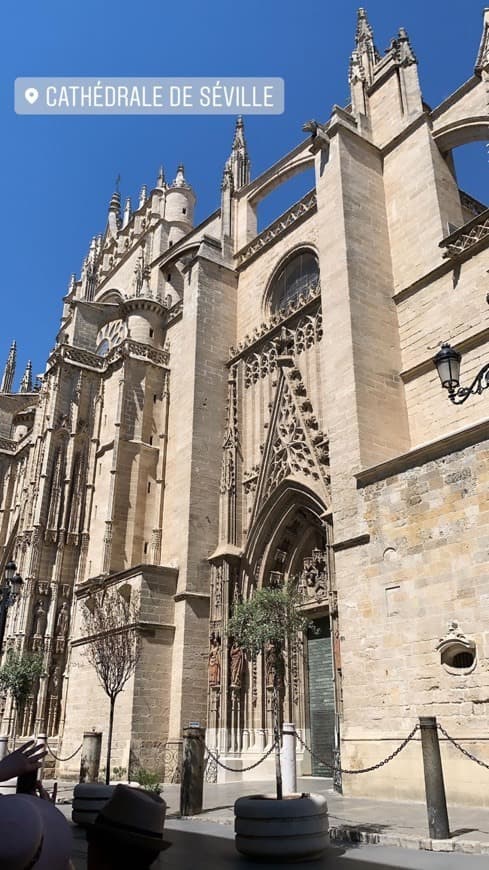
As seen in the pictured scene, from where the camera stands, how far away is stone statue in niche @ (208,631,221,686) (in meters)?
15.5

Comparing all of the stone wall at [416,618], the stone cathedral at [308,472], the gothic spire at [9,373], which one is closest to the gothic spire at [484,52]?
the stone cathedral at [308,472]

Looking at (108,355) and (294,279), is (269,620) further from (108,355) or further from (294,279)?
(108,355)

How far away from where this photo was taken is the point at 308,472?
1577 centimetres


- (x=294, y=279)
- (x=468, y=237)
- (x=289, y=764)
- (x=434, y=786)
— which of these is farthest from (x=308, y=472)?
(x=434, y=786)

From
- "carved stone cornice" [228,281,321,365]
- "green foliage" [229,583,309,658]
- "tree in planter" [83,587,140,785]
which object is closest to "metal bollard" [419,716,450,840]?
"green foliage" [229,583,309,658]

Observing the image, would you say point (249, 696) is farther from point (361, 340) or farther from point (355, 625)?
point (361, 340)

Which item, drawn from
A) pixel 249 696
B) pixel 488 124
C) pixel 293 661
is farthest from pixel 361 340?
pixel 249 696

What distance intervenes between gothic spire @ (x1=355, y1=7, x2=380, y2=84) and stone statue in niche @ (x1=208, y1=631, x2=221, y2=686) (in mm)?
15504

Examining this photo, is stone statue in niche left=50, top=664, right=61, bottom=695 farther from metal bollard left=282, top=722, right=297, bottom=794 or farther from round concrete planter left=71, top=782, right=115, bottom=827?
round concrete planter left=71, top=782, right=115, bottom=827

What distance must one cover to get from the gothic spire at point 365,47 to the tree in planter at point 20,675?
19345 millimetres

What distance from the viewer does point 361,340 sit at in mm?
14125

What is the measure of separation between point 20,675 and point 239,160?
19.1m

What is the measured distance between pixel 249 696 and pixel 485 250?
11.2 metres

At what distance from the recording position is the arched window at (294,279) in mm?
18781
